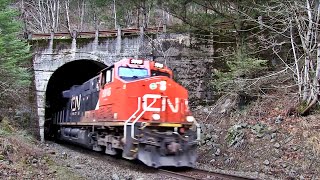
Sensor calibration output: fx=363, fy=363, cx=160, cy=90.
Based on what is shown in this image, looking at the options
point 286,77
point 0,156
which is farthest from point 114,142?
point 286,77

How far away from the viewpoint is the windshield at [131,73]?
10195 millimetres

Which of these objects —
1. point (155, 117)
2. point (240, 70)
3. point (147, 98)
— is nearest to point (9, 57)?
point (147, 98)

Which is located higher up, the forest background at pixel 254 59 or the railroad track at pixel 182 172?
the forest background at pixel 254 59

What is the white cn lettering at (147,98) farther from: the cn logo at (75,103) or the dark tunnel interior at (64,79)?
the dark tunnel interior at (64,79)

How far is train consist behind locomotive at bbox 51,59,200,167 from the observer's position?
897cm

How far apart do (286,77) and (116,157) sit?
6.82 meters

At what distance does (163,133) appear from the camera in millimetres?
9227

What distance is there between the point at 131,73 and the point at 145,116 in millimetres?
1477

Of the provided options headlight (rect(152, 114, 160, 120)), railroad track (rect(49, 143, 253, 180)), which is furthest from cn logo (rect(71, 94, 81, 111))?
headlight (rect(152, 114, 160, 120))


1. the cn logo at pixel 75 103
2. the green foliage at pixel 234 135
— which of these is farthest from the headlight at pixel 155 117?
the cn logo at pixel 75 103

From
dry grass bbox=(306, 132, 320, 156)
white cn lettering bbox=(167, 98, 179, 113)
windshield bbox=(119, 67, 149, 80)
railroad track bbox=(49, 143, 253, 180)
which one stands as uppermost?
windshield bbox=(119, 67, 149, 80)

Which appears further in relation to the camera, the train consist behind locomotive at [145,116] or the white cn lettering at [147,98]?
the white cn lettering at [147,98]

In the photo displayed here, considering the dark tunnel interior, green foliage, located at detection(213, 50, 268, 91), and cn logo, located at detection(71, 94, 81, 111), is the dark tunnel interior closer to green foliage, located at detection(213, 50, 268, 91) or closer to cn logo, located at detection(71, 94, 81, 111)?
cn logo, located at detection(71, 94, 81, 111)

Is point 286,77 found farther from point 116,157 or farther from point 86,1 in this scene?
point 86,1
